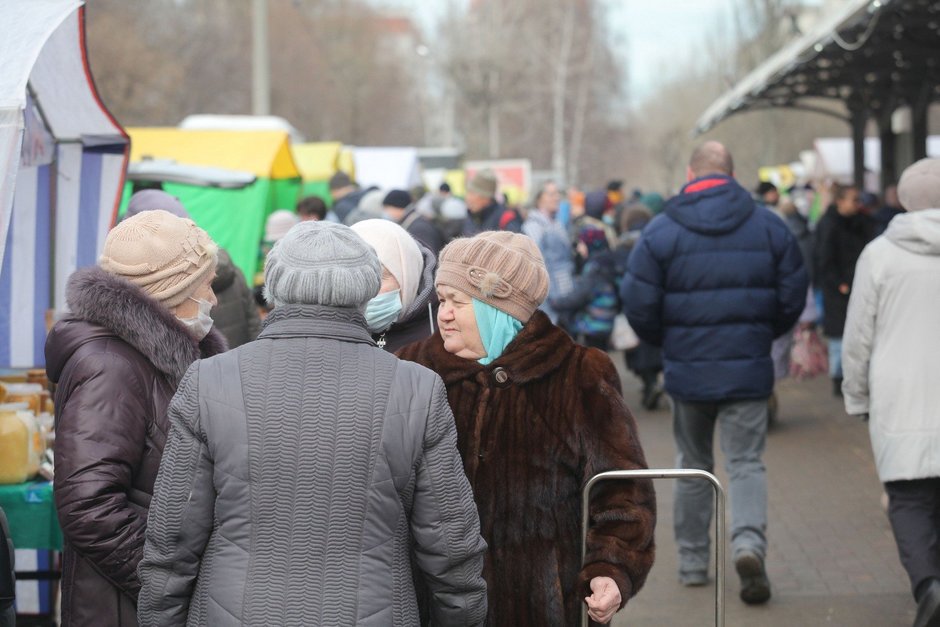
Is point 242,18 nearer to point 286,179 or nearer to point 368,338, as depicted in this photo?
point 286,179

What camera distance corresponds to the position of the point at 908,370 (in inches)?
213

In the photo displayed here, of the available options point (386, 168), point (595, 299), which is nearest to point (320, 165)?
point (386, 168)

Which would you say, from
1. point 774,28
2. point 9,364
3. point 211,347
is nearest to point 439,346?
point 211,347

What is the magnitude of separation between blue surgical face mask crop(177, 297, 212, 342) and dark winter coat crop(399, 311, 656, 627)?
2.57 feet

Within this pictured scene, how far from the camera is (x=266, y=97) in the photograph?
73.4 ft

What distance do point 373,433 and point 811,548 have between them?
5031 mm

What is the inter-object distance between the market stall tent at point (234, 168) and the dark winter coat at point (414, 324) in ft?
23.6

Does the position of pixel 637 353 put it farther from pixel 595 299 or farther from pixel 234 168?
pixel 234 168

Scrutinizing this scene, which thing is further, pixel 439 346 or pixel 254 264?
pixel 254 264

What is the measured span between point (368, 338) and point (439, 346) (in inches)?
31.2

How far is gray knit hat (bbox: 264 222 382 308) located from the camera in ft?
9.29

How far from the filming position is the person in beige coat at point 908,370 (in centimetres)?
536

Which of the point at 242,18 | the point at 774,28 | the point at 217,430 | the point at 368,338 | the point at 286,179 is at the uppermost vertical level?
the point at 242,18

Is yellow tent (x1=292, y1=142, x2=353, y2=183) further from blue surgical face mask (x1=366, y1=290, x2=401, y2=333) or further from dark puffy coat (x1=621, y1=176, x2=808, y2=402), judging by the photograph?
blue surgical face mask (x1=366, y1=290, x2=401, y2=333)
